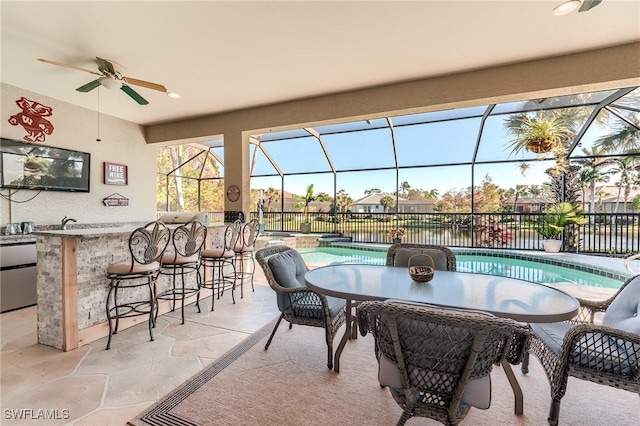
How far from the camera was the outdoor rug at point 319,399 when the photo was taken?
1.77 metres

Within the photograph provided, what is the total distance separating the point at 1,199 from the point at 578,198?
36.7 ft

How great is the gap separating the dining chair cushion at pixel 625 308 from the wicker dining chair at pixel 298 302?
1.85 meters

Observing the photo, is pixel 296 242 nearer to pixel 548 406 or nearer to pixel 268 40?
pixel 268 40

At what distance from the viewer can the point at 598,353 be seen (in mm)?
1611

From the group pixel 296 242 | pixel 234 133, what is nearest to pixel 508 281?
pixel 234 133

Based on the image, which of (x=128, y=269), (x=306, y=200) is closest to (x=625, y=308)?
(x=128, y=269)

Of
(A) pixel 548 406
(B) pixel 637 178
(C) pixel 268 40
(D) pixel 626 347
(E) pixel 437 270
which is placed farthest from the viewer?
(B) pixel 637 178

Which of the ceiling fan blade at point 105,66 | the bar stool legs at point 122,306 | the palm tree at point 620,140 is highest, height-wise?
the ceiling fan blade at point 105,66

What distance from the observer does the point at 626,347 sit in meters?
1.58

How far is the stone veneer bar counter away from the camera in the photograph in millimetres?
2605

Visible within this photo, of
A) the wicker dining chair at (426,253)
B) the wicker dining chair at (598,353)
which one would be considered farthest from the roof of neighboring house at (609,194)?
the wicker dining chair at (598,353)

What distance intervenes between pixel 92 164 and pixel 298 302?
516cm

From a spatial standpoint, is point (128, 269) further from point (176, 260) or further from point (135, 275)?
point (176, 260)

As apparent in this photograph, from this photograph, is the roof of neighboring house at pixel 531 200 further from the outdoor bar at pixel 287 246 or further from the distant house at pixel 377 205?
the distant house at pixel 377 205
